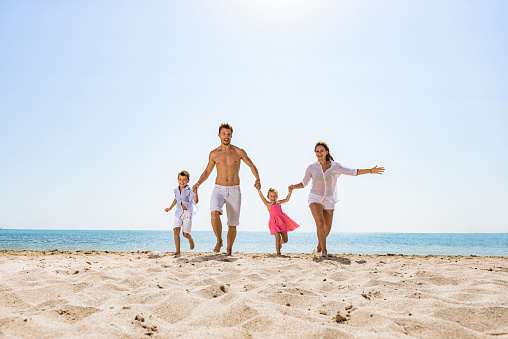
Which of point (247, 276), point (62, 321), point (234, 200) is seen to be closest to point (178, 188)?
point (234, 200)

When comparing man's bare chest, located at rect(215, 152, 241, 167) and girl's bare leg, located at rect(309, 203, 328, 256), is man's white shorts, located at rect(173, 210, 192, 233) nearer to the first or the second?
man's bare chest, located at rect(215, 152, 241, 167)

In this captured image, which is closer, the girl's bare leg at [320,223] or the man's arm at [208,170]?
the girl's bare leg at [320,223]

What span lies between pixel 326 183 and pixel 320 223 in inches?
33.5

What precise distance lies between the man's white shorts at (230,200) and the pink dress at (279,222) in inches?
30.0

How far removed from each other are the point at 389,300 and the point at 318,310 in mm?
713

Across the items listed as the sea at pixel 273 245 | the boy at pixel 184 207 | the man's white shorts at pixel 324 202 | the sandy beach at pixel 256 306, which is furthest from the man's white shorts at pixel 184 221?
the sea at pixel 273 245

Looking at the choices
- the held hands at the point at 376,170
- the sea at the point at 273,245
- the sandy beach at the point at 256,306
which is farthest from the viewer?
the sea at the point at 273,245

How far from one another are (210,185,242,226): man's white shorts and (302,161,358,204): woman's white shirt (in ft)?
5.37

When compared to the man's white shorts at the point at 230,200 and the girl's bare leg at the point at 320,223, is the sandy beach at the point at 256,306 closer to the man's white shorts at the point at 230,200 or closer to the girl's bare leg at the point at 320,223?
the girl's bare leg at the point at 320,223

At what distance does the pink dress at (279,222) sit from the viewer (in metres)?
7.61

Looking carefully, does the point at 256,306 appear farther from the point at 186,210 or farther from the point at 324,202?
the point at 186,210

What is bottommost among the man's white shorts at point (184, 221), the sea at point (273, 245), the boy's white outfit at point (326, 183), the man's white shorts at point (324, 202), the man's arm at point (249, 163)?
the sea at point (273, 245)

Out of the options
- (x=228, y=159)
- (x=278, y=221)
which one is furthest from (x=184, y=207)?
(x=278, y=221)

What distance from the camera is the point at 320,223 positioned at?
6.95 meters
